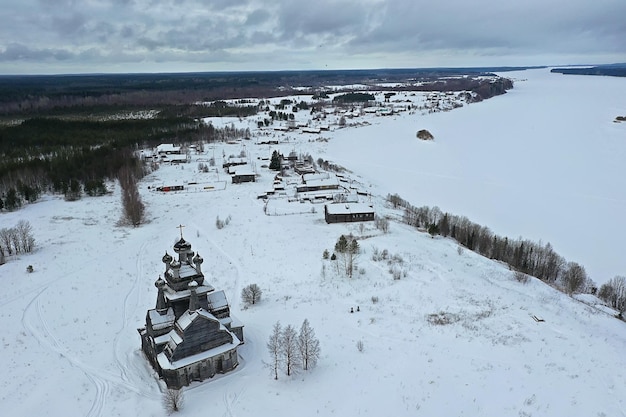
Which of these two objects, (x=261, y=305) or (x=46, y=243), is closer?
(x=261, y=305)

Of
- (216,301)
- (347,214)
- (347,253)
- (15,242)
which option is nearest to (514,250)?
(347,253)

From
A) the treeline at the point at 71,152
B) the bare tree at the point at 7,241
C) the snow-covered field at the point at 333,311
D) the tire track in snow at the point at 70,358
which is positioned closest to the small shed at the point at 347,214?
the snow-covered field at the point at 333,311

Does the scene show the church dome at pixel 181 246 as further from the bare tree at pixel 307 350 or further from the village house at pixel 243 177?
the village house at pixel 243 177

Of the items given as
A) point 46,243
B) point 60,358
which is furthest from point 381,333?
point 46,243

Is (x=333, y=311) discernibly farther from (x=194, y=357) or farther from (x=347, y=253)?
(x=194, y=357)

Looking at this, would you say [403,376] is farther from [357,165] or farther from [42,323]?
[357,165]

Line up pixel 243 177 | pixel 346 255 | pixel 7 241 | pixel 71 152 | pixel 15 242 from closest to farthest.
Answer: pixel 346 255 < pixel 7 241 < pixel 15 242 < pixel 243 177 < pixel 71 152
